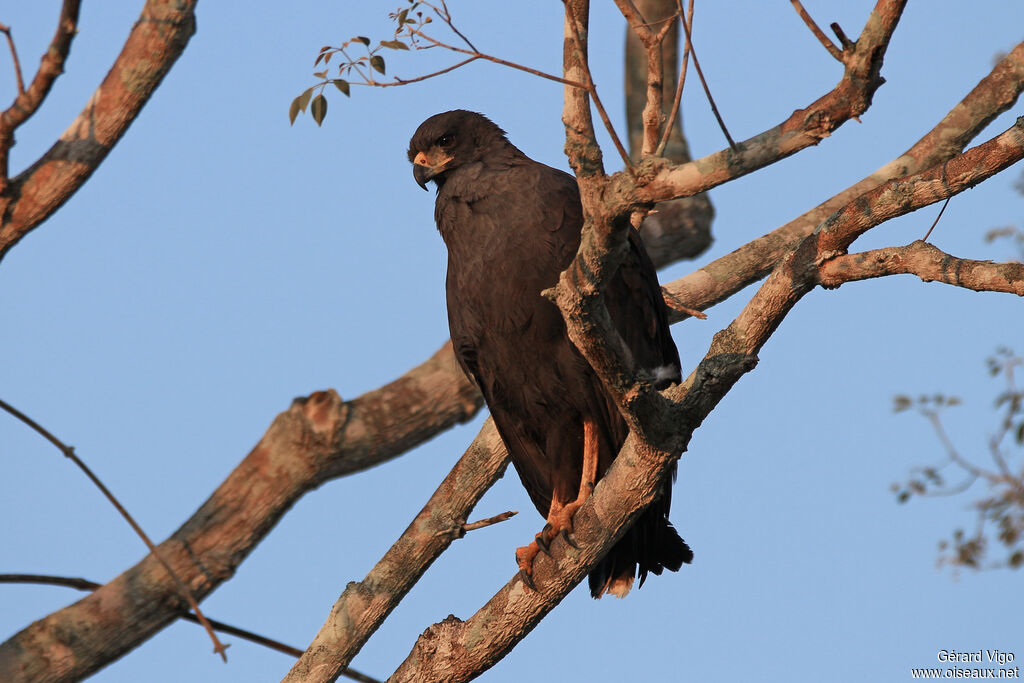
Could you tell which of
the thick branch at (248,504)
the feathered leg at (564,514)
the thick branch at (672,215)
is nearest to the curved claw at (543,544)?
the feathered leg at (564,514)

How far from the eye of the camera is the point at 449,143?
487 cm

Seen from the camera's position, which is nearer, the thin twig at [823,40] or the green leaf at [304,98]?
the thin twig at [823,40]

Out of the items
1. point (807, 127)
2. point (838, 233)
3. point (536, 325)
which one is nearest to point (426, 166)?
point (536, 325)

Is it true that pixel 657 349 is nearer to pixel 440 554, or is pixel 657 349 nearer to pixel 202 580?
pixel 440 554

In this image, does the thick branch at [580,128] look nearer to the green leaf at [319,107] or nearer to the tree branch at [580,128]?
the tree branch at [580,128]

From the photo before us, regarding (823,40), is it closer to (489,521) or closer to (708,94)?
(708,94)

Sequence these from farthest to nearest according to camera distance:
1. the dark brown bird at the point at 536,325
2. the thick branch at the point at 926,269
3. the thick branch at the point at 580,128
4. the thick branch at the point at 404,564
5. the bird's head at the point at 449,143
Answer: the bird's head at the point at 449,143, the thick branch at the point at 404,564, the dark brown bird at the point at 536,325, the thick branch at the point at 926,269, the thick branch at the point at 580,128

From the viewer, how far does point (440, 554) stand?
464 centimetres

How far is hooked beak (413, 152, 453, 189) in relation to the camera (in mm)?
4824

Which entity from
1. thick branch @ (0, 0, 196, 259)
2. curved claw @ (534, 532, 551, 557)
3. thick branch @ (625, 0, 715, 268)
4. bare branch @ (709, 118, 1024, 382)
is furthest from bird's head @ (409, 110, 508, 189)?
bare branch @ (709, 118, 1024, 382)

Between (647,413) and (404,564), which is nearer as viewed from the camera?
(647,413)

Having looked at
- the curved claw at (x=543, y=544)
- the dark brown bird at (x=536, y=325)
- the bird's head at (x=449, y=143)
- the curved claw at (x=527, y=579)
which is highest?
the bird's head at (x=449, y=143)

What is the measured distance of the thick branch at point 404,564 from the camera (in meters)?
4.29

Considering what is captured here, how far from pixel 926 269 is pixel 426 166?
2543 millimetres
